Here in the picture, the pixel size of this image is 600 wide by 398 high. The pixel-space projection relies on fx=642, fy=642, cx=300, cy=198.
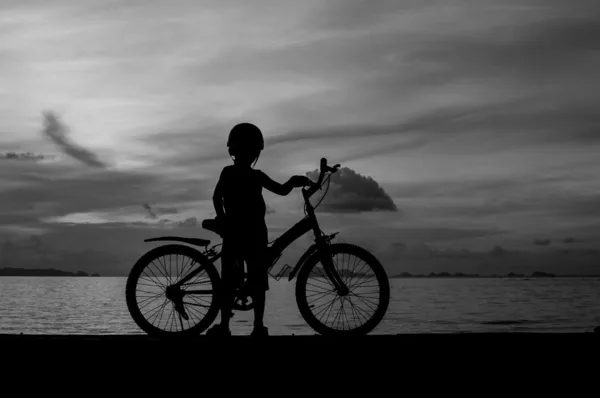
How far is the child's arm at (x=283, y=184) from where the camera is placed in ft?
24.1

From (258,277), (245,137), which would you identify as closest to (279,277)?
(258,277)

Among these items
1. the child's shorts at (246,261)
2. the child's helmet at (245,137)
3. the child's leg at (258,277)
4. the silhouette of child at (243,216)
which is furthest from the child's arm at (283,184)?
the child's leg at (258,277)

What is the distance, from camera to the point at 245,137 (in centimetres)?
726

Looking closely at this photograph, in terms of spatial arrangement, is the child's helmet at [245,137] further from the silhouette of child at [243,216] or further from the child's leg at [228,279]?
the child's leg at [228,279]

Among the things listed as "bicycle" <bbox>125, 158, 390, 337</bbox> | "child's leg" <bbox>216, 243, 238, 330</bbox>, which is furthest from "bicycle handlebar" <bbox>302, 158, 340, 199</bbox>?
"child's leg" <bbox>216, 243, 238, 330</bbox>

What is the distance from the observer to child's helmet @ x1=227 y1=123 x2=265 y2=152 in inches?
286

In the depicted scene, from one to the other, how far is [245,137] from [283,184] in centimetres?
69

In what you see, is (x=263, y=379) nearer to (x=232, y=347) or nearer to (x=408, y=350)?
(x=232, y=347)

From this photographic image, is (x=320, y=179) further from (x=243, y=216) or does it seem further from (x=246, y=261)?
(x=246, y=261)

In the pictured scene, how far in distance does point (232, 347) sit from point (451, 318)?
67540 millimetres

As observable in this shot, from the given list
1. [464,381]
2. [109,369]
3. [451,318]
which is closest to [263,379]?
[109,369]

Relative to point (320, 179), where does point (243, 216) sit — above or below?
below

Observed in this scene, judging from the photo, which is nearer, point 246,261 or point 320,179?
point 246,261

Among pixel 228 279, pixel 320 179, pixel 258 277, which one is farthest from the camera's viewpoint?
pixel 320 179
